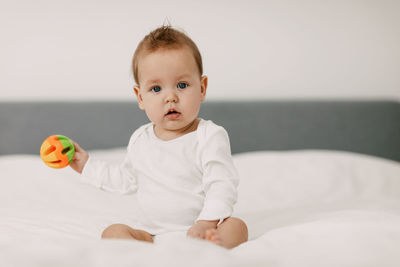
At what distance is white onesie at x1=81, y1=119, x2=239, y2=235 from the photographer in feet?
2.74

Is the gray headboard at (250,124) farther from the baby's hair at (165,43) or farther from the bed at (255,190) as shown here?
the baby's hair at (165,43)

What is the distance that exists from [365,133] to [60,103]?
5.22 ft

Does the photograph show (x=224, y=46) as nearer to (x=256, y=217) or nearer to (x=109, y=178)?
(x=256, y=217)

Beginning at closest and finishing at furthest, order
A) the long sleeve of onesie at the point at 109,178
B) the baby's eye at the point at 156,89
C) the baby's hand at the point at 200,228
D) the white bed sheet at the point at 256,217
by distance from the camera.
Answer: the white bed sheet at the point at 256,217
the baby's hand at the point at 200,228
the baby's eye at the point at 156,89
the long sleeve of onesie at the point at 109,178

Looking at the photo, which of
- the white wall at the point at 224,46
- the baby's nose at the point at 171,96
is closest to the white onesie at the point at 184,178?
the baby's nose at the point at 171,96

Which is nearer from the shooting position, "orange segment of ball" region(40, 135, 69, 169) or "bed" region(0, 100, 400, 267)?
"bed" region(0, 100, 400, 267)

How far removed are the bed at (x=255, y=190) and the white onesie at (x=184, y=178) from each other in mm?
71

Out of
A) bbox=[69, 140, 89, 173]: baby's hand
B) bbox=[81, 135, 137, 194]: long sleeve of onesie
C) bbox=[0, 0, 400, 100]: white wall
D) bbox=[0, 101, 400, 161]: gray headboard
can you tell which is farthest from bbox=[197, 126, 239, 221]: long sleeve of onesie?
bbox=[0, 0, 400, 100]: white wall

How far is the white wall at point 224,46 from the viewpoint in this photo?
6.18 feet

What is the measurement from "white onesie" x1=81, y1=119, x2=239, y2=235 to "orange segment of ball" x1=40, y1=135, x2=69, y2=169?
0.19 meters

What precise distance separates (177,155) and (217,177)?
11 cm

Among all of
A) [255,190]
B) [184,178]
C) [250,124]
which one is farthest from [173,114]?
[250,124]

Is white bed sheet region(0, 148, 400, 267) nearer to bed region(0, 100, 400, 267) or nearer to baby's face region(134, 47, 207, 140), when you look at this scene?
bed region(0, 100, 400, 267)

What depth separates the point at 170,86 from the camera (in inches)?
32.6
